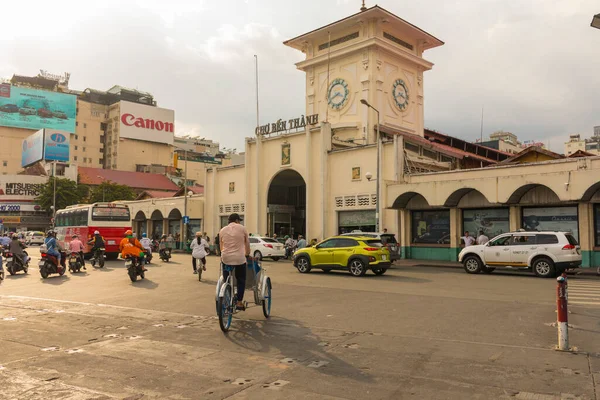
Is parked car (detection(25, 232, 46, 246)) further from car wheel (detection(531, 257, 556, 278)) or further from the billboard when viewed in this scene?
car wheel (detection(531, 257, 556, 278))

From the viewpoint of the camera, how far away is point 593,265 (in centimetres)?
2308

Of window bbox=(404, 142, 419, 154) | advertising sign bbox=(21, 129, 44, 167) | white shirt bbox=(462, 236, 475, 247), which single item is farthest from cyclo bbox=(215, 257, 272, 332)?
advertising sign bbox=(21, 129, 44, 167)

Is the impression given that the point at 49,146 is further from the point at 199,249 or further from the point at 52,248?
the point at 199,249

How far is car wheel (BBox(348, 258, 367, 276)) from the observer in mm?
19156

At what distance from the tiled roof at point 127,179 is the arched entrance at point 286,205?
56806 mm

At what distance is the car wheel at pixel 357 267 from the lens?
19156mm

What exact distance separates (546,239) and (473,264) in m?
3.15

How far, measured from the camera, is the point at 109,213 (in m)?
29.1

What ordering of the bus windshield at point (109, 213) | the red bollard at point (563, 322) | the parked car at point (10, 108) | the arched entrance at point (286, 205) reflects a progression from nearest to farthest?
1. the red bollard at point (563, 322)
2. the bus windshield at point (109, 213)
3. the arched entrance at point (286, 205)
4. the parked car at point (10, 108)

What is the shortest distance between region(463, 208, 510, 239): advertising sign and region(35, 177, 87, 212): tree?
205 ft

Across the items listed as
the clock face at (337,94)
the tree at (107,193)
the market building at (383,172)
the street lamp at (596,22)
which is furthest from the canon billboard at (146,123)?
the street lamp at (596,22)

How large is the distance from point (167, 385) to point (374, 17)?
128ft

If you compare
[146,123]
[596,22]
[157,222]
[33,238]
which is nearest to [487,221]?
[596,22]

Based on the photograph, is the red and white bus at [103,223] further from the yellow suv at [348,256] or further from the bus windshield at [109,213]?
the yellow suv at [348,256]
